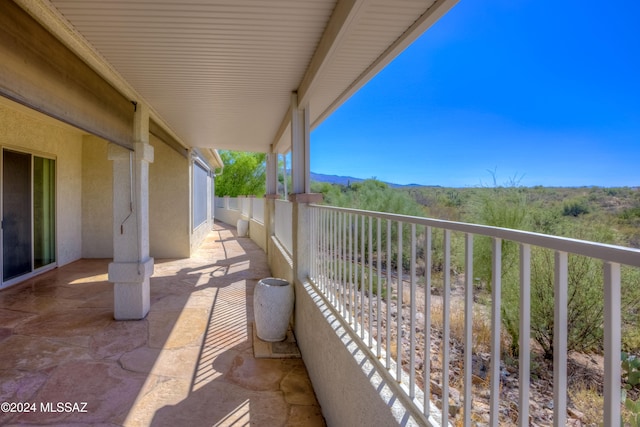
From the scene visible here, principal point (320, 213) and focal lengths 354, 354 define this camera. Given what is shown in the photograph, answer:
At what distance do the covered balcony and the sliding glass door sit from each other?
0.14ft

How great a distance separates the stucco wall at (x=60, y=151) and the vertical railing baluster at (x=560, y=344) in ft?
20.9

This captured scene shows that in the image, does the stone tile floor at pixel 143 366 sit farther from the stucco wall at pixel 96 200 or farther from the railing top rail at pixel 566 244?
the stucco wall at pixel 96 200

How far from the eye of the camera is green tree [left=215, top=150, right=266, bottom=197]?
26.1m

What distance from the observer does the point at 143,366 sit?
3068 millimetres

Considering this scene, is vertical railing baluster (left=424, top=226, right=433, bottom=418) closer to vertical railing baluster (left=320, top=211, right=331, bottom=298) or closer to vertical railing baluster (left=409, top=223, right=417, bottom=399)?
vertical railing baluster (left=409, top=223, right=417, bottom=399)

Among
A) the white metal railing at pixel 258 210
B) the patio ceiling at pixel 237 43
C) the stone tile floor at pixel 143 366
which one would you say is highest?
the patio ceiling at pixel 237 43

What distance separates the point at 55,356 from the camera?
3.19m

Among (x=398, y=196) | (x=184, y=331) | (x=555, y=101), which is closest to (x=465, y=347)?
(x=184, y=331)

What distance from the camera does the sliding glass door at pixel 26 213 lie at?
535 centimetres

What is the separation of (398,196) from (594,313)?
256 inches

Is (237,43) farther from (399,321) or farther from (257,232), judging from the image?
(257,232)

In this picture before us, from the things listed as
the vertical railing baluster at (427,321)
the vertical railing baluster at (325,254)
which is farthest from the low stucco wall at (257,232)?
the vertical railing baluster at (427,321)

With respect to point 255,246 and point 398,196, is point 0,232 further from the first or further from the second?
point 398,196

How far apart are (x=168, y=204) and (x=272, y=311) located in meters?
5.48
